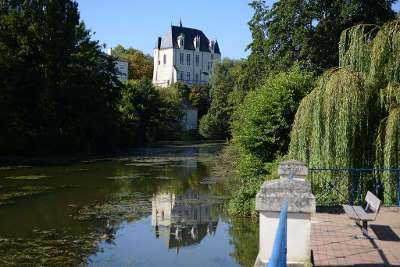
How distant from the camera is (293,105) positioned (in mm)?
18797

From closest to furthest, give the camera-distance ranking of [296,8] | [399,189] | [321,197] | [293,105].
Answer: [399,189]
[321,197]
[293,105]
[296,8]

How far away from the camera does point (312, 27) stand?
25.3 metres

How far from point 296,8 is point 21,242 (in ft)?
63.2

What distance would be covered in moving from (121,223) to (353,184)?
281 inches

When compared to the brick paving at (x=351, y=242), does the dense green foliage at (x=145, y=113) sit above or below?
above

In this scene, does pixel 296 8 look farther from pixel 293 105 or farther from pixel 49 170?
pixel 49 170

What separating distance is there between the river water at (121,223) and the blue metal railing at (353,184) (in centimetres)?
238

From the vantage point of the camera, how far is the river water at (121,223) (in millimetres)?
10992

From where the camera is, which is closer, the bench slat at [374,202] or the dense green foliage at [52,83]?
the bench slat at [374,202]

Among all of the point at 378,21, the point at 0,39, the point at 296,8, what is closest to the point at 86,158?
the point at 0,39

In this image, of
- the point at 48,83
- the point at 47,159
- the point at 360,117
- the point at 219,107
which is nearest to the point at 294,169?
the point at 360,117

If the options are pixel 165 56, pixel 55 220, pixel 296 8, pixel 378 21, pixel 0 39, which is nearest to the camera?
pixel 55 220

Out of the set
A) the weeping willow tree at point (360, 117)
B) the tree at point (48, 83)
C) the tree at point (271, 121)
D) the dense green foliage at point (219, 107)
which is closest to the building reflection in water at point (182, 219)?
the tree at point (271, 121)

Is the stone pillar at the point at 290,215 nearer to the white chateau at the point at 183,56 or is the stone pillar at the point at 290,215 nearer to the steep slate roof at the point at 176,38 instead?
the white chateau at the point at 183,56
